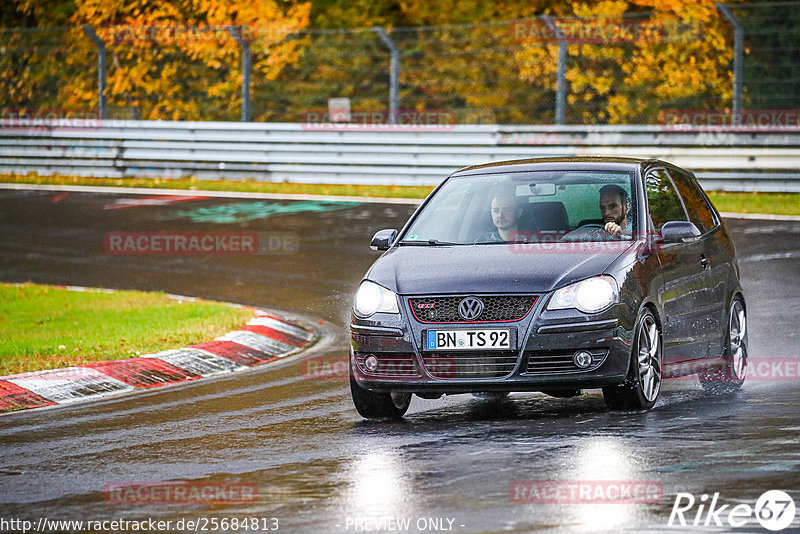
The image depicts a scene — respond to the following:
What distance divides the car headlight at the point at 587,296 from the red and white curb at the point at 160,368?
3744 millimetres

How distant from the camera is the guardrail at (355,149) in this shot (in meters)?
21.8

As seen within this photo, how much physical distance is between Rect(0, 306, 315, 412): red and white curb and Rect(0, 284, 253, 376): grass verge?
199 millimetres

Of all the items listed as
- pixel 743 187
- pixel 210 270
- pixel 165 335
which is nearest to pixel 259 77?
pixel 743 187

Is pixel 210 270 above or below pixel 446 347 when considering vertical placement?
below

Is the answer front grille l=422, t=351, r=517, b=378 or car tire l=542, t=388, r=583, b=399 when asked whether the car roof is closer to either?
car tire l=542, t=388, r=583, b=399

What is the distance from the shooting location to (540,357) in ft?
27.0

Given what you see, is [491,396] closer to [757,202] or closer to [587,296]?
[587,296]

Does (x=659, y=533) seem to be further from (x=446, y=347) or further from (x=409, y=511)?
(x=446, y=347)

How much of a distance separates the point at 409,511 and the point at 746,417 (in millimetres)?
2985

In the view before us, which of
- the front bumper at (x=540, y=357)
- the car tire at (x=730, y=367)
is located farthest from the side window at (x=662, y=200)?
the front bumper at (x=540, y=357)

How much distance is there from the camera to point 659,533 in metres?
5.72

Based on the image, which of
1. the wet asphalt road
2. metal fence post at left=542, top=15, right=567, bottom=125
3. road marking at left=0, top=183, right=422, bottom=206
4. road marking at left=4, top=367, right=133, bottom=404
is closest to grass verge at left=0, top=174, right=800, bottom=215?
road marking at left=0, top=183, right=422, bottom=206

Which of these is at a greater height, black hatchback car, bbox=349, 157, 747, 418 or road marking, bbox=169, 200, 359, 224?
black hatchback car, bbox=349, 157, 747, 418

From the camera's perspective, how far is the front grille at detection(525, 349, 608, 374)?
8.23 m
